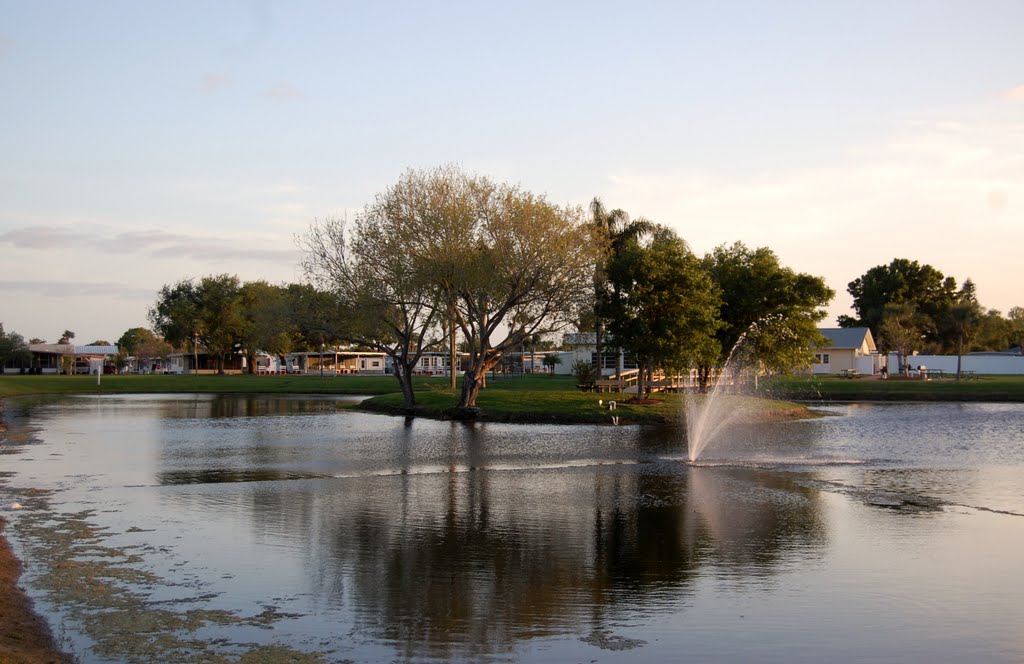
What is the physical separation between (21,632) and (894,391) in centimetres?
7074

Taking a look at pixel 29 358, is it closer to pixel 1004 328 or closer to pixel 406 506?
pixel 406 506

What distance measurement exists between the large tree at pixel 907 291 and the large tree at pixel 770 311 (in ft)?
263

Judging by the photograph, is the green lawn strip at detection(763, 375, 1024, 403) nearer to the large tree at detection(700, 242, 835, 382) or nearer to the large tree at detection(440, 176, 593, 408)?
the large tree at detection(700, 242, 835, 382)

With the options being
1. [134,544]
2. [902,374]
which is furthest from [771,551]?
[902,374]

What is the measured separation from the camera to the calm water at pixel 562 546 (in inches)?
436

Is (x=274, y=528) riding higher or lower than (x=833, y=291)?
lower

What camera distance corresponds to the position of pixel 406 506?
20656 millimetres

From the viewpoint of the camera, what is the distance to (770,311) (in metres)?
61.6

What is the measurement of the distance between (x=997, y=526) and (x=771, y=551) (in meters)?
5.71

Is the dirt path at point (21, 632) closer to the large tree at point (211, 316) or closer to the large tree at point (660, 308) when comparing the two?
the large tree at point (660, 308)

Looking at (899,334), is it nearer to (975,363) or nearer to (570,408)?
(975,363)

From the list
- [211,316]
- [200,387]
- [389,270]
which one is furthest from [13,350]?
[389,270]

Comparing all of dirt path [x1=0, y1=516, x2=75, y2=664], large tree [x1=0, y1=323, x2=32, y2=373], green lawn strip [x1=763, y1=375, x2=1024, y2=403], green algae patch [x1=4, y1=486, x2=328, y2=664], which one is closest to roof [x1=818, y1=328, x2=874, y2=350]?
green lawn strip [x1=763, y1=375, x2=1024, y2=403]

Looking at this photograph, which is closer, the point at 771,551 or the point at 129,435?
the point at 771,551
